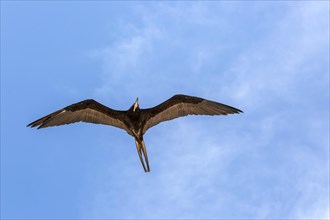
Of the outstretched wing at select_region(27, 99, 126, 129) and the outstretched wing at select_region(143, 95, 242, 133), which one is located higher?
the outstretched wing at select_region(143, 95, 242, 133)

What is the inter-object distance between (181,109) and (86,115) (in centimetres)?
344

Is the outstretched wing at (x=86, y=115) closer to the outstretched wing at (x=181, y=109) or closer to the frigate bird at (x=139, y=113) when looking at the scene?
the frigate bird at (x=139, y=113)

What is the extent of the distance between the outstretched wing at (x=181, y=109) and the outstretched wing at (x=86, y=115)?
108cm

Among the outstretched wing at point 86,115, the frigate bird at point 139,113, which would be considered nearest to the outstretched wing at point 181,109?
the frigate bird at point 139,113

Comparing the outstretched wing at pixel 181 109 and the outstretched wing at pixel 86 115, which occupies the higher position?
the outstretched wing at pixel 181 109

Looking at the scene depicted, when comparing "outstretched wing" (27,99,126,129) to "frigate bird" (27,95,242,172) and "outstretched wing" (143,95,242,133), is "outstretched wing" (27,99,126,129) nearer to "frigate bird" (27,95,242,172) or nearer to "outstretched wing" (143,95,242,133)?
"frigate bird" (27,95,242,172)

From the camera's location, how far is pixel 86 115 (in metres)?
15.9

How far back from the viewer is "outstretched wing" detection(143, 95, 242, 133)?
16188 millimetres

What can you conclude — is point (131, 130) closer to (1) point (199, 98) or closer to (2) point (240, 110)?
(1) point (199, 98)

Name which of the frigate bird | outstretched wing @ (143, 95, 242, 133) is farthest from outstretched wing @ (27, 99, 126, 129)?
outstretched wing @ (143, 95, 242, 133)

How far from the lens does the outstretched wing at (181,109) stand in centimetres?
1619

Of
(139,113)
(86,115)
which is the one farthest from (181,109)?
(86,115)

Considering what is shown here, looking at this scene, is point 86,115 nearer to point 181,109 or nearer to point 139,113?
point 139,113

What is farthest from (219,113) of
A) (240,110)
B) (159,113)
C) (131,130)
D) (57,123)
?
(57,123)
